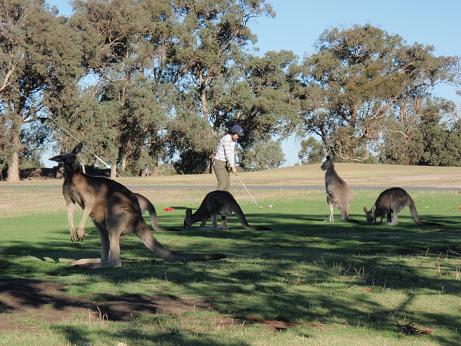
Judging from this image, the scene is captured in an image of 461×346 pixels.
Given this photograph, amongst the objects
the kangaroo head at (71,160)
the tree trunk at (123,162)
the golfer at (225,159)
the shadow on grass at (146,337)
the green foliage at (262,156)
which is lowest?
the shadow on grass at (146,337)

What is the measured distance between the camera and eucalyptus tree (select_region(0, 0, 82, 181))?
52.1m

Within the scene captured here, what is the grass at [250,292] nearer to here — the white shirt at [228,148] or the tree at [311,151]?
the white shirt at [228,148]

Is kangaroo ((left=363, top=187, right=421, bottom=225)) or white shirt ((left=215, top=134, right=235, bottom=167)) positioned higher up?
white shirt ((left=215, top=134, right=235, bottom=167))

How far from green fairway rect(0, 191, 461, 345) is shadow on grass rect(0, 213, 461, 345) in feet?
0.05

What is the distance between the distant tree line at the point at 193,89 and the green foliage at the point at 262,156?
1.87ft

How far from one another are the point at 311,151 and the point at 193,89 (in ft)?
91.4

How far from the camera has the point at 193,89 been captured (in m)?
64.9

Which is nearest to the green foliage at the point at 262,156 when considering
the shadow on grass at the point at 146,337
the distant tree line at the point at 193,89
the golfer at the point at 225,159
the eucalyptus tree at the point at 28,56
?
the distant tree line at the point at 193,89

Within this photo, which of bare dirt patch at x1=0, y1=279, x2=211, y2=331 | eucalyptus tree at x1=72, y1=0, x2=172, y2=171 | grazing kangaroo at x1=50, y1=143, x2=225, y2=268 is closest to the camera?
bare dirt patch at x1=0, y1=279, x2=211, y2=331

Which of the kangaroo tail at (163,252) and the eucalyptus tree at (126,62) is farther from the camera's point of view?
the eucalyptus tree at (126,62)

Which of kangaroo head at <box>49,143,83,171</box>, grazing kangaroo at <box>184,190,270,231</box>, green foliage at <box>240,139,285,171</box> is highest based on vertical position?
green foliage at <box>240,139,285,171</box>

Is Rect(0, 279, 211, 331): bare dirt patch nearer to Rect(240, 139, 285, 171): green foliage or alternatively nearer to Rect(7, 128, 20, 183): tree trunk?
A: Rect(7, 128, 20, 183): tree trunk

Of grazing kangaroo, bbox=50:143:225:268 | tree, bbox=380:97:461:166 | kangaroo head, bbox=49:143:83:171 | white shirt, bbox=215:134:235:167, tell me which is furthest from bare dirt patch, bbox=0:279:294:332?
tree, bbox=380:97:461:166

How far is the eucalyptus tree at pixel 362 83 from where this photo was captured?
7388cm
